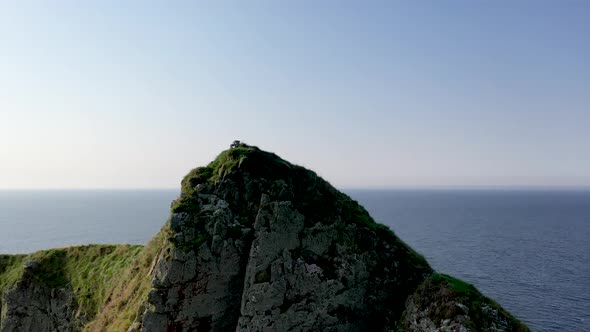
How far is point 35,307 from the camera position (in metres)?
35.3

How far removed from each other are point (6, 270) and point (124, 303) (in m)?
26.0

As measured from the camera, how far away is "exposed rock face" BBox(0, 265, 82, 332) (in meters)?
33.9

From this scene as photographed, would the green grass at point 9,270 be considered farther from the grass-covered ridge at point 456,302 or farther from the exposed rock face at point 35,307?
the grass-covered ridge at point 456,302

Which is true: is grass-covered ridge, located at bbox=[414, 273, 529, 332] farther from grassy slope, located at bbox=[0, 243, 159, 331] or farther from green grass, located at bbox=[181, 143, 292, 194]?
grassy slope, located at bbox=[0, 243, 159, 331]

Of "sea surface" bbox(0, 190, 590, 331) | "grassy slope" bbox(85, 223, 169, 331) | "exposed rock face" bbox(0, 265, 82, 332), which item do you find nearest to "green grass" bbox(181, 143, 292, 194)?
"grassy slope" bbox(85, 223, 169, 331)

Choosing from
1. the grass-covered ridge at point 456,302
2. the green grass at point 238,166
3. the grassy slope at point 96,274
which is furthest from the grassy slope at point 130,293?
the grass-covered ridge at point 456,302

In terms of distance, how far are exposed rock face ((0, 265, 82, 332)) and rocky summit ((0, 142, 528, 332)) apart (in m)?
11.5

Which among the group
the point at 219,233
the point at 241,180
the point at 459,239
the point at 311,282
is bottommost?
the point at 459,239

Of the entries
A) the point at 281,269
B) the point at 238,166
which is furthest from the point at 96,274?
the point at 281,269

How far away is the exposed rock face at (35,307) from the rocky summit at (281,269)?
11.5 m

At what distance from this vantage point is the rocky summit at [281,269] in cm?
2069

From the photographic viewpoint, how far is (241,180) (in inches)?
933

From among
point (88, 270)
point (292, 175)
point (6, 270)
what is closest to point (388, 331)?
point (292, 175)

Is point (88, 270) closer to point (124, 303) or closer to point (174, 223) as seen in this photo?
point (124, 303)
